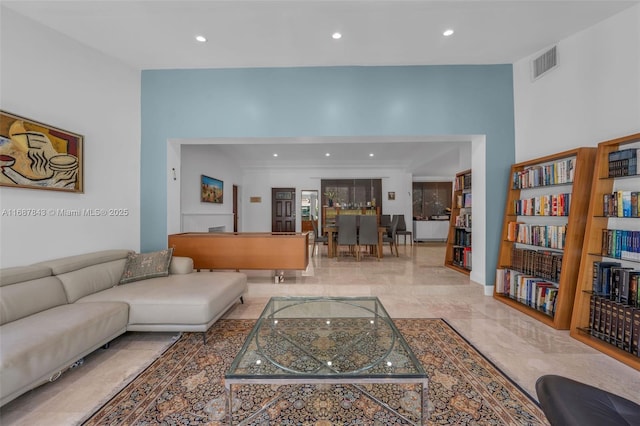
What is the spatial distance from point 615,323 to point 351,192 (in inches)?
283

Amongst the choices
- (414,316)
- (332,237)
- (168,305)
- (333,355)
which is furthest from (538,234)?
(332,237)

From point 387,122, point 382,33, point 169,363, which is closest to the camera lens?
point 169,363

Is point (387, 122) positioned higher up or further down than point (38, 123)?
higher up

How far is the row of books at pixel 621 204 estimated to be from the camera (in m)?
2.03

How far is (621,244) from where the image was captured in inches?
83.7

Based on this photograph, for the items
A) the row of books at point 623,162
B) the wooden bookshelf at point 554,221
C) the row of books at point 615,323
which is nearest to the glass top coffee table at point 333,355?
the row of books at point 615,323

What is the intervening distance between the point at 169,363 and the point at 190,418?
653 millimetres

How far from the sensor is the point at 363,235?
18.8 ft

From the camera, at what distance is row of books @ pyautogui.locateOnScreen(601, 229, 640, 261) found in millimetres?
2043

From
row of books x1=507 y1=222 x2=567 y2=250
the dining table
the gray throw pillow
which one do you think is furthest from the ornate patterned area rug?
the dining table

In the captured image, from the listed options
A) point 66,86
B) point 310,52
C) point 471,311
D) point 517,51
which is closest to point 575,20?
point 517,51

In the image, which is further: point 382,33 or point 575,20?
point 382,33

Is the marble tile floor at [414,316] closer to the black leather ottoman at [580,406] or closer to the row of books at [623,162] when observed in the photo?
the black leather ottoman at [580,406]

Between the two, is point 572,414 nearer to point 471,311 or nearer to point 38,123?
point 471,311
